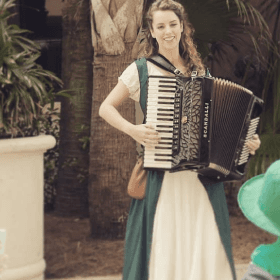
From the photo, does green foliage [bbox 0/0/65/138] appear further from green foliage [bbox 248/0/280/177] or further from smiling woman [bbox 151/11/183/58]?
green foliage [bbox 248/0/280/177]

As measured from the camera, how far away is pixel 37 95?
181 inches

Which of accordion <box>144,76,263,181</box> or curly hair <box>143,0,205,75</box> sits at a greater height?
curly hair <box>143,0,205,75</box>

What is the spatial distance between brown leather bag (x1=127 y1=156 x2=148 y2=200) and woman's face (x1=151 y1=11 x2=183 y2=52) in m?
0.61

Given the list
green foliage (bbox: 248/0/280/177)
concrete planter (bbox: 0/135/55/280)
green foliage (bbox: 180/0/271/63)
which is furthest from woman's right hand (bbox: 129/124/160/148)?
green foliage (bbox: 248/0/280/177)

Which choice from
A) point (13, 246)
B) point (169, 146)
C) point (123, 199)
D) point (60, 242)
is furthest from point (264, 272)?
point (60, 242)

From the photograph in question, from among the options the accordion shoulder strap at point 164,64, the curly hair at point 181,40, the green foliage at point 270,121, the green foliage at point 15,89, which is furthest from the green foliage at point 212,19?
the accordion shoulder strap at point 164,64

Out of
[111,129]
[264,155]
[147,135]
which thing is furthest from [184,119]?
[264,155]

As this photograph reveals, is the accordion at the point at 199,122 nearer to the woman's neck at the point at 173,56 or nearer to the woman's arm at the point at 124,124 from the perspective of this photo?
the woman's arm at the point at 124,124

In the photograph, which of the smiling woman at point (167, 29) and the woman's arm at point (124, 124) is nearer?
the woman's arm at point (124, 124)

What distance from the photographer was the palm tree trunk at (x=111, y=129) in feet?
17.4

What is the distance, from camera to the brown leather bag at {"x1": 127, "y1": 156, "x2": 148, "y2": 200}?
3.46 m

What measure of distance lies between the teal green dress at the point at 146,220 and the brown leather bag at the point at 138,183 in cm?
3

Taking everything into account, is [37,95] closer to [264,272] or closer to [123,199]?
[123,199]

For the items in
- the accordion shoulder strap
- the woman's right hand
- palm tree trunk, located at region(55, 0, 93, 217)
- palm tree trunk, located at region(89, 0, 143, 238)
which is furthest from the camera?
palm tree trunk, located at region(55, 0, 93, 217)
